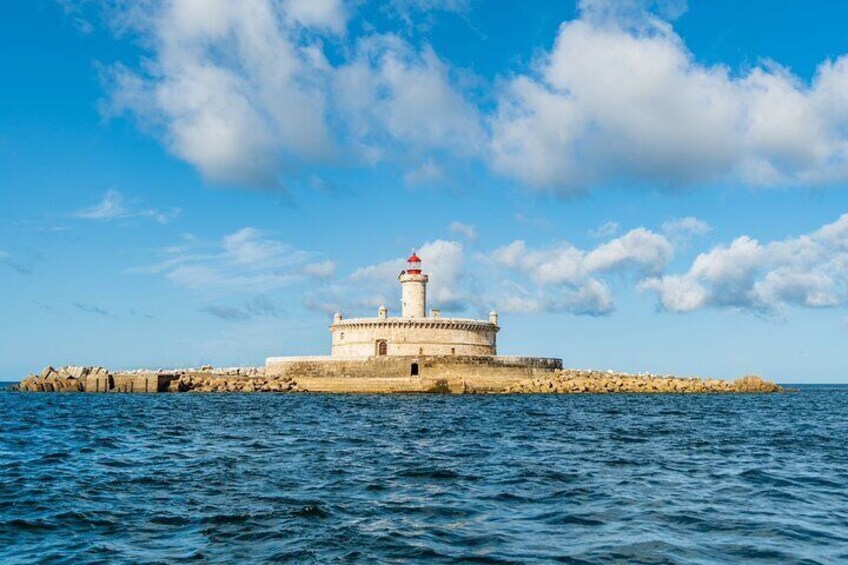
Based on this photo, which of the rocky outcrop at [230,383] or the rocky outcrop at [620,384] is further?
the rocky outcrop at [230,383]

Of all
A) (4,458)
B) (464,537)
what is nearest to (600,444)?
(464,537)

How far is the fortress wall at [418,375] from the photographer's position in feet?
134

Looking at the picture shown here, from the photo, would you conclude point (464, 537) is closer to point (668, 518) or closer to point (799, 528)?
point (668, 518)

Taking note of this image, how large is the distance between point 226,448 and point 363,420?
820 centimetres

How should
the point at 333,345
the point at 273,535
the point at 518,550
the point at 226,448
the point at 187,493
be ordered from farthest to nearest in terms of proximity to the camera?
1. the point at 333,345
2. the point at 226,448
3. the point at 187,493
4. the point at 273,535
5. the point at 518,550

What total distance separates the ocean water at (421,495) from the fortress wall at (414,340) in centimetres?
2572

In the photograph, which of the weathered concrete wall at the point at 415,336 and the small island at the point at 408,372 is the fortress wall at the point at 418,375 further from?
the weathered concrete wall at the point at 415,336

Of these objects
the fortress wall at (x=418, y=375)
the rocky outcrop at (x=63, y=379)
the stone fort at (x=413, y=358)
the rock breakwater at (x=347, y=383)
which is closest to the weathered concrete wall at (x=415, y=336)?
the stone fort at (x=413, y=358)

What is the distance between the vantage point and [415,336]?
1793 inches

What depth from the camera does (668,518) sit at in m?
8.49

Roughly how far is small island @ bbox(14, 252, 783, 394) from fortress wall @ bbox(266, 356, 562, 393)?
53 mm

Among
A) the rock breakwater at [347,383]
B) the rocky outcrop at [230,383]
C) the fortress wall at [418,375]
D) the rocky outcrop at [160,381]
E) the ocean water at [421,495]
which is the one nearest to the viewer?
the ocean water at [421,495]

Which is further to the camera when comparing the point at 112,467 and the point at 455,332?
the point at 455,332

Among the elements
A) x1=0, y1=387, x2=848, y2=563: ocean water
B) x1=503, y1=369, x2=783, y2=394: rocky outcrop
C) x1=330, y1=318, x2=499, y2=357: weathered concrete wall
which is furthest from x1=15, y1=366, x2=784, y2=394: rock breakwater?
x1=0, y1=387, x2=848, y2=563: ocean water
